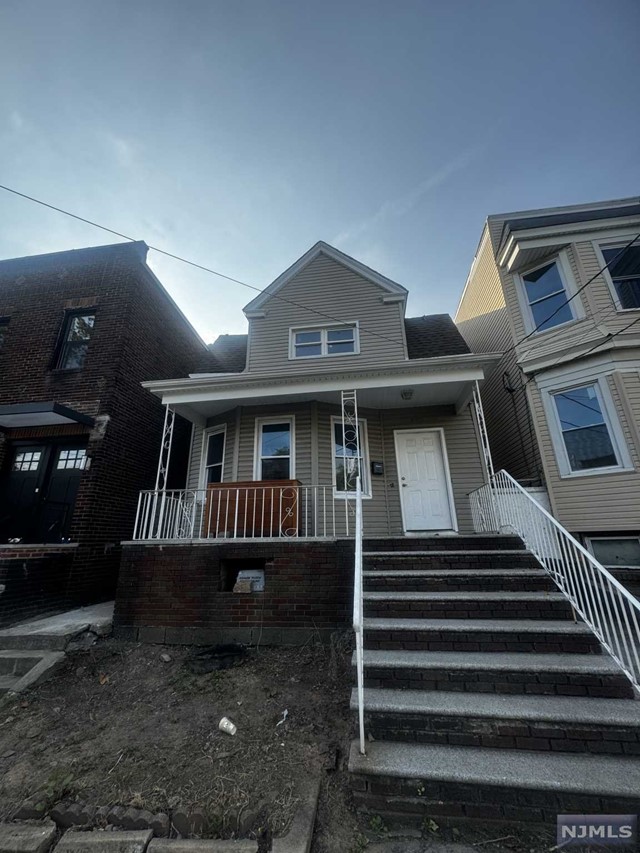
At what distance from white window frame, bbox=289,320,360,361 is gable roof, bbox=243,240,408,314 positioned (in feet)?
3.62

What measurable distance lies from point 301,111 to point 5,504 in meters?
9.98

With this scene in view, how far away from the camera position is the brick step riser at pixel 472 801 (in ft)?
6.31

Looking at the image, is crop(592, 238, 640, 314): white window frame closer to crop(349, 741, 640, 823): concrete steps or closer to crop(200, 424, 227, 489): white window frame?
crop(349, 741, 640, 823): concrete steps

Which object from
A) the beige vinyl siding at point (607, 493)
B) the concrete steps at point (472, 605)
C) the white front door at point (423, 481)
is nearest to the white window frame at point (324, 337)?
the white front door at point (423, 481)

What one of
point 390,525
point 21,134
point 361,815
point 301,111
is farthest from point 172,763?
point 301,111

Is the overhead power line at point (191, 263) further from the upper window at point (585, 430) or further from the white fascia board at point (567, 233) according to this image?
the upper window at point (585, 430)

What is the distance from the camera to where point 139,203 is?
5492 mm

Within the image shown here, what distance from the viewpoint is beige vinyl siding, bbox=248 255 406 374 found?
745 centimetres

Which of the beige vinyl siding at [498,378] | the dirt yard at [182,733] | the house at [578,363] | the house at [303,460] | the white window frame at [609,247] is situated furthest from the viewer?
the beige vinyl siding at [498,378]

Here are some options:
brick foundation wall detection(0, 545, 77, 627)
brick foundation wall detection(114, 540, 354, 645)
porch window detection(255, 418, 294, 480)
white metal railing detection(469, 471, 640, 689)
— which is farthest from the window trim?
white metal railing detection(469, 471, 640, 689)

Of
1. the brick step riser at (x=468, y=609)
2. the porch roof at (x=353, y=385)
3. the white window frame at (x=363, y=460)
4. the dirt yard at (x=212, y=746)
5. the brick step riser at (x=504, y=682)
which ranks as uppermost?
Answer: the porch roof at (x=353, y=385)

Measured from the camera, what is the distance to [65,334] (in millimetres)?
7559

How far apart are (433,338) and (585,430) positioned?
3554mm

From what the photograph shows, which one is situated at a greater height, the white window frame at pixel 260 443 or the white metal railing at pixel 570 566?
the white window frame at pixel 260 443
